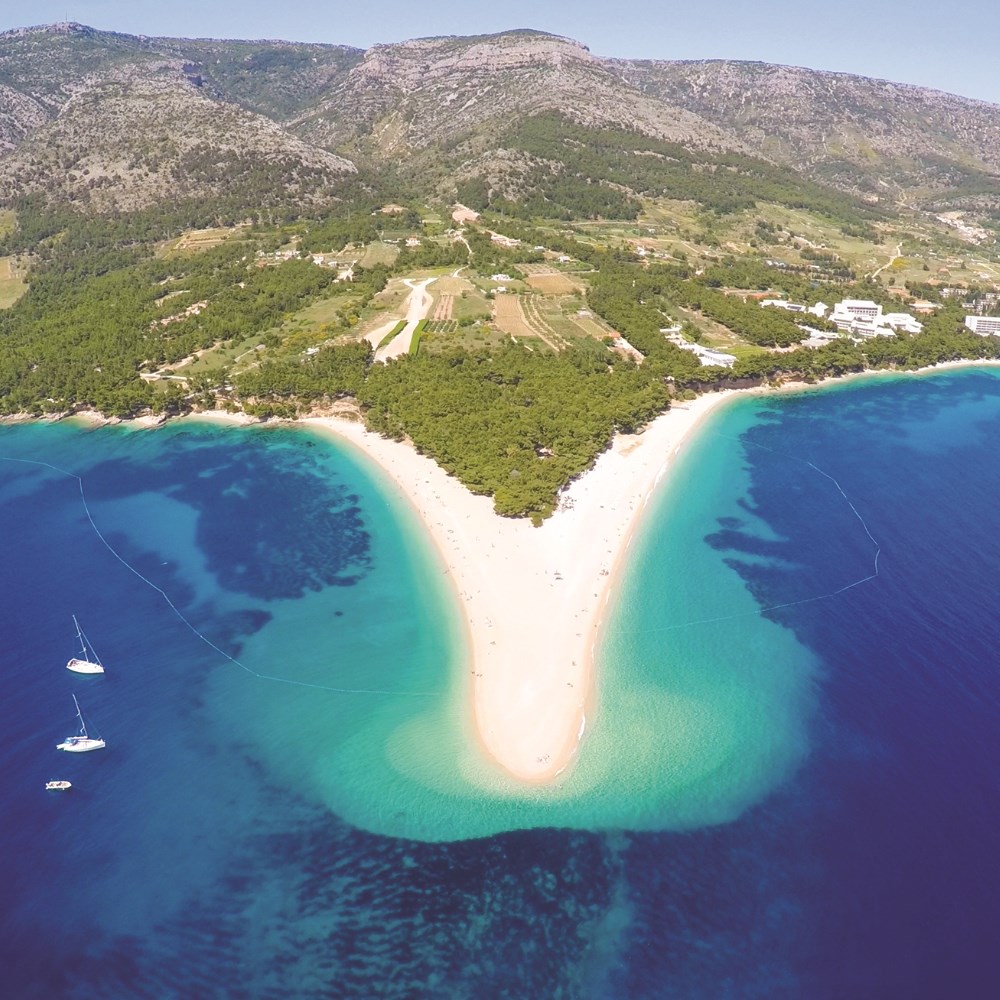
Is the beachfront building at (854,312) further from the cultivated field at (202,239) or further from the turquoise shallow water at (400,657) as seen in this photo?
the cultivated field at (202,239)

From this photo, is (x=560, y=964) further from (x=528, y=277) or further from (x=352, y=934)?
(x=528, y=277)

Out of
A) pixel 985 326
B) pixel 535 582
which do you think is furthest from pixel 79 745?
pixel 985 326

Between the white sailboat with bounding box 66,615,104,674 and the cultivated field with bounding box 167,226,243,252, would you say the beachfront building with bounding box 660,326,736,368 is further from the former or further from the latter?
the cultivated field with bounding box 167,226,243,252

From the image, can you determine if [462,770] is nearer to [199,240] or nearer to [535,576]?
[535,576]

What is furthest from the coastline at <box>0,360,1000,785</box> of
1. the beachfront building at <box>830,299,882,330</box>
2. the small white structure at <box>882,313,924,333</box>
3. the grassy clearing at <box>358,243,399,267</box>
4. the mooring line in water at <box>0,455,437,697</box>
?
the grassy clearing at <box>358,243,399,267</box>

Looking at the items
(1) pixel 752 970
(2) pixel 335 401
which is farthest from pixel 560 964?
(2) pixel 335 401
